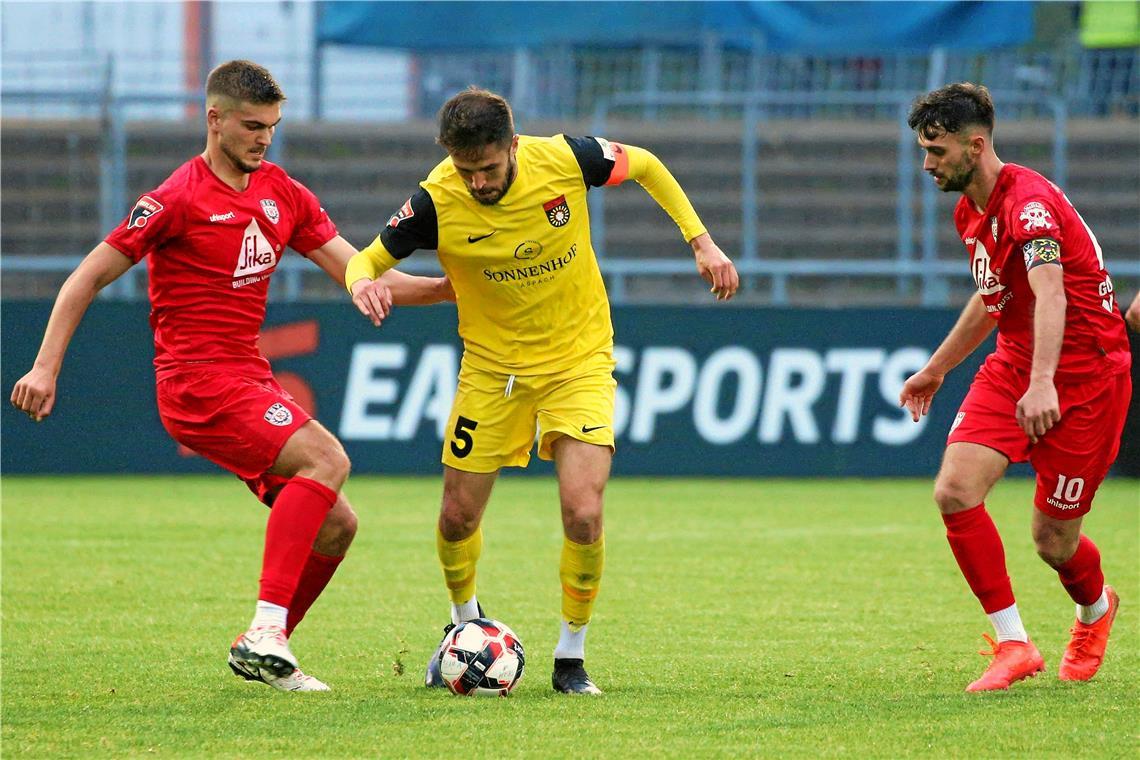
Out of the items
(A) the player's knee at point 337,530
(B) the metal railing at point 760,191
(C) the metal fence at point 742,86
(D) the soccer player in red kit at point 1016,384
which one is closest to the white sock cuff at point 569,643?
(A) the player's knee at point 337,530

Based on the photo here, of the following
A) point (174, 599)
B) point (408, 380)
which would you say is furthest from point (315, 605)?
point (408, 380)

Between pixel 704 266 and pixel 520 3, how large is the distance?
1277 cm

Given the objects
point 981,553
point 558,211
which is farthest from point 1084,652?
point 558,211

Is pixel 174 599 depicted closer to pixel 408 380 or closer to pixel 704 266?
pixel 704 266

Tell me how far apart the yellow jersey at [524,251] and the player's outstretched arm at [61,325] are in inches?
33.6

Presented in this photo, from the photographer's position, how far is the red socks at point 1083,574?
5.98m

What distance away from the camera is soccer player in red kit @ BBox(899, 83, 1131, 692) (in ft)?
18.6

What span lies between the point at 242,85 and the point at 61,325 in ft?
3.46

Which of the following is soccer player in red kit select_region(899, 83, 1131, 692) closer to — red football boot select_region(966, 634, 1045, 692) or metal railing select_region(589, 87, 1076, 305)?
red football boot select_region(966, 634, 1045, 692)

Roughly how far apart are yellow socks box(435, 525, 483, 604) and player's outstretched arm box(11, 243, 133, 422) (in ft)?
4.99

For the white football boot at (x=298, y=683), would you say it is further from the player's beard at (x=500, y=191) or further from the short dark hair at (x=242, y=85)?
the short dark hair at (x=242, y=85)

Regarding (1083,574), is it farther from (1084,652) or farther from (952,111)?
(952,111)

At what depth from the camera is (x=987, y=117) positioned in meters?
5.70

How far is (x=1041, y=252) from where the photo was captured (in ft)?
18.0
